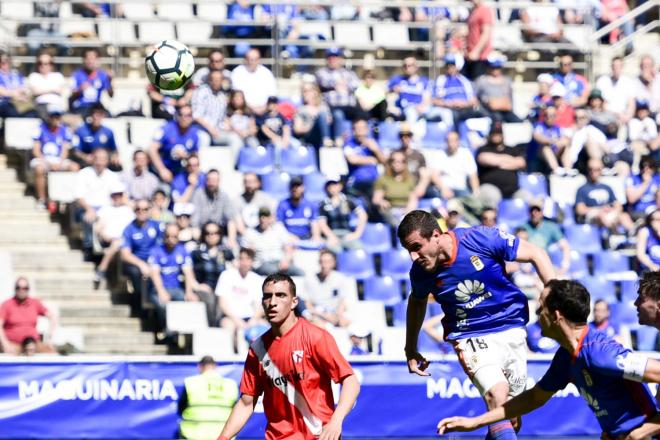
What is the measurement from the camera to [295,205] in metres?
17.1

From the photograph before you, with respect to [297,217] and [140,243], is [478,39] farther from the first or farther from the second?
[140,243]

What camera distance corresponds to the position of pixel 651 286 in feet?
23.7

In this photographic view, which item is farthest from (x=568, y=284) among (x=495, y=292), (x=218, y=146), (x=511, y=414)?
(x=218, y=146)

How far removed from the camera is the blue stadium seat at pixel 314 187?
17.9m

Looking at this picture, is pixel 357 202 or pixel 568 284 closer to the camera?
pixel 568 284

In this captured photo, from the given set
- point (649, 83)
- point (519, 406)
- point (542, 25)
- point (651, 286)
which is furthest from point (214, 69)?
point (651, 286)

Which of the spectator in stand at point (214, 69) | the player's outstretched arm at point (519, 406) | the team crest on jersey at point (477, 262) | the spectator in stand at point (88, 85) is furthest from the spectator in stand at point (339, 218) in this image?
the player's outstretched arm at point (519, 406)

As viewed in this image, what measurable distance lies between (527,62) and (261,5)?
4.58 metres

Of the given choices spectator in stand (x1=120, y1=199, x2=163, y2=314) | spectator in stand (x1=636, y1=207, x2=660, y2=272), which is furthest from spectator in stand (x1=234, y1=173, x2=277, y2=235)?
spectator in stand (x1=636, y1=207, x2=660, y2=272)

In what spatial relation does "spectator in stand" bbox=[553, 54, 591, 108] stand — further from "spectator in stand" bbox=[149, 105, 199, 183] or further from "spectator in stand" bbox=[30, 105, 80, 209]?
"spectator in stand" bbox=[30, 105, 80, 209]

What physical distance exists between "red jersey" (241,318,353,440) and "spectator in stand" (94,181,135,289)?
324 inches

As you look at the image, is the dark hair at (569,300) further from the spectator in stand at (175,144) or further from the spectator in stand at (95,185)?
the spectator in stand at (175,144)

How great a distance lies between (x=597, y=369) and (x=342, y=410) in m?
1.91

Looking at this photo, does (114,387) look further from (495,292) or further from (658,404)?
(658,404)
